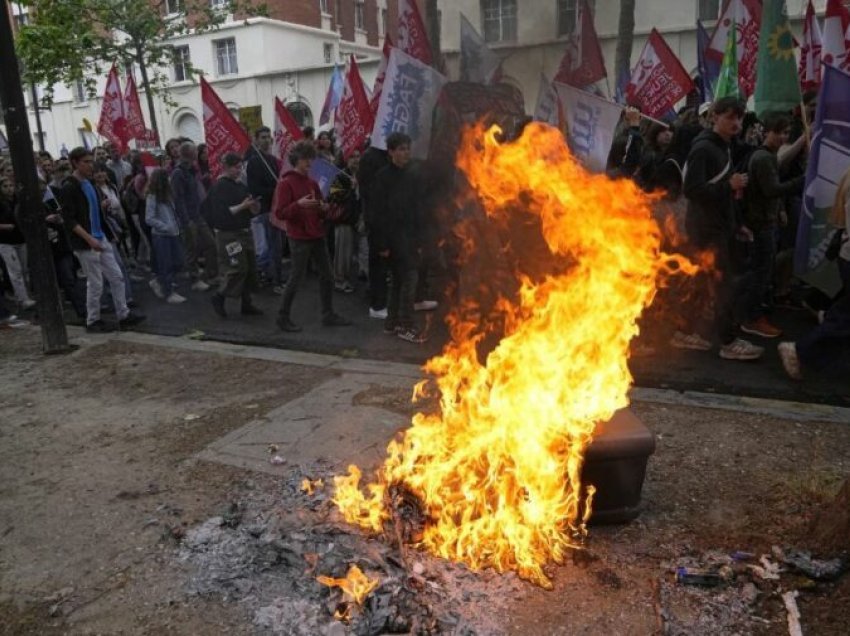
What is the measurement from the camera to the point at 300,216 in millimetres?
8047

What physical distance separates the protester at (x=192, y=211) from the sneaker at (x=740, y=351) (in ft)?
25.8

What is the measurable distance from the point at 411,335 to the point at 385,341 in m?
0.31

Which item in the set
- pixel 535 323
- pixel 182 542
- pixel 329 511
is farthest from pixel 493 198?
Answer: pixel 182 542

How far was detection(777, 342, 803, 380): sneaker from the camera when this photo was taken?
594 centimetres

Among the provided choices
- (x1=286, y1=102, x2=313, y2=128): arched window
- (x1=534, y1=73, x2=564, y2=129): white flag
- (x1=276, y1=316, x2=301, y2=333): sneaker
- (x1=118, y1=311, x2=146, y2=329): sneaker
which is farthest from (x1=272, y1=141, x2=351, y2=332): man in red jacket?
(x1=286, y1=102, x2=313, y2=128): arched window

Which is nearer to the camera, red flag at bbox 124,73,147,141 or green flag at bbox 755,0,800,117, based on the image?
green flag at bbox 755,0,800,117

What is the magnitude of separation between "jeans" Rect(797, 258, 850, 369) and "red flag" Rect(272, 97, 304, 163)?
807 centimetres

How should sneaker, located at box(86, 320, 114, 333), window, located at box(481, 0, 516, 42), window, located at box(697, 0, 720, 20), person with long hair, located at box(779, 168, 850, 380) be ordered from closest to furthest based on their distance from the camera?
1. person with long hair, located at box(779, 168, 850, 380)
2. sneaker, located at box(86, 320, 114, 333)
3. window, located at box(481, 0, 516, 42)
4. window, located at box(697, 0, 720, 20)

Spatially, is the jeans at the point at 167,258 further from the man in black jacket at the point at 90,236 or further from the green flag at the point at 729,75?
the green flag at the point at 729,75

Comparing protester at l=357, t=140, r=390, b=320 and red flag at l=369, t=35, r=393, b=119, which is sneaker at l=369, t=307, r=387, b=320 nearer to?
protester at l=357, t=140, r=390, b=320

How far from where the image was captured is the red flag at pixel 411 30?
31.8 feet

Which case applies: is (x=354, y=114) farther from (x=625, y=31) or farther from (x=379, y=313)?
(x=625, y=31)

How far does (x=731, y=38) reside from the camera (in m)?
9.49

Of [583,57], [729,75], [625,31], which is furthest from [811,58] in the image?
[625,31]
